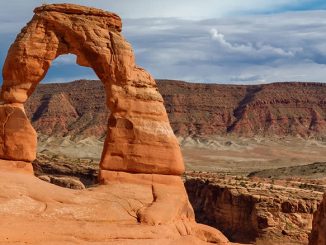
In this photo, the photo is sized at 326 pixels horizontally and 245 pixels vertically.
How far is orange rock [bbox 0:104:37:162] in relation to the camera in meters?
22.1

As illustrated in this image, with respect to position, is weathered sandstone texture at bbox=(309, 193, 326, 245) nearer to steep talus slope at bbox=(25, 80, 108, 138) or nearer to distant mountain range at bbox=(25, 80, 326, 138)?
steep talus slope at bbox=(25, 80, 108, 138)

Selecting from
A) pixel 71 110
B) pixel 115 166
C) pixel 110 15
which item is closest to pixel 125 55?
pixel 110 15

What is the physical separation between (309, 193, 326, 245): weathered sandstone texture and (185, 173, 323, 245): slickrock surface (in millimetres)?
14213

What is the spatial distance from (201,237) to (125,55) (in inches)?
264

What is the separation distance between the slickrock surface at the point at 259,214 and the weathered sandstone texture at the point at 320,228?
46.6 ft

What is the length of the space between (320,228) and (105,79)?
29.4ft

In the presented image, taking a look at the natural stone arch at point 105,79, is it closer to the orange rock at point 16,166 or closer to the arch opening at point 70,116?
the orange rock at point 16,166

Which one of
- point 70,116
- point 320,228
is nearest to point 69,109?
point 70,116

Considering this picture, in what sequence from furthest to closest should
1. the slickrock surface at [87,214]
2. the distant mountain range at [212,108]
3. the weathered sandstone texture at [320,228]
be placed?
the distant mountain range at [212,108], the weathered sandstone texture at [320,228], the slickrock surface at [87,214]

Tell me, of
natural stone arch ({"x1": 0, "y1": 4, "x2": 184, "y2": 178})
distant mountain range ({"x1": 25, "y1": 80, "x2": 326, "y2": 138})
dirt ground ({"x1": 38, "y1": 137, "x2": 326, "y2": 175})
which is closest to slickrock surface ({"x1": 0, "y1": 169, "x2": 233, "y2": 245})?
natural stone arch ({"x1": 0, "y1": 4, "x2": 184, "y2": 178})

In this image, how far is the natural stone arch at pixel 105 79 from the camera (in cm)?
2248

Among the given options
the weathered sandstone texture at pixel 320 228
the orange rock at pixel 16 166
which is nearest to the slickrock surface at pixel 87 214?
the orange rock at pixel 16 166

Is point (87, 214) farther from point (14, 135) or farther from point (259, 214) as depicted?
point (259, 214)

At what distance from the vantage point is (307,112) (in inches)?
6506
